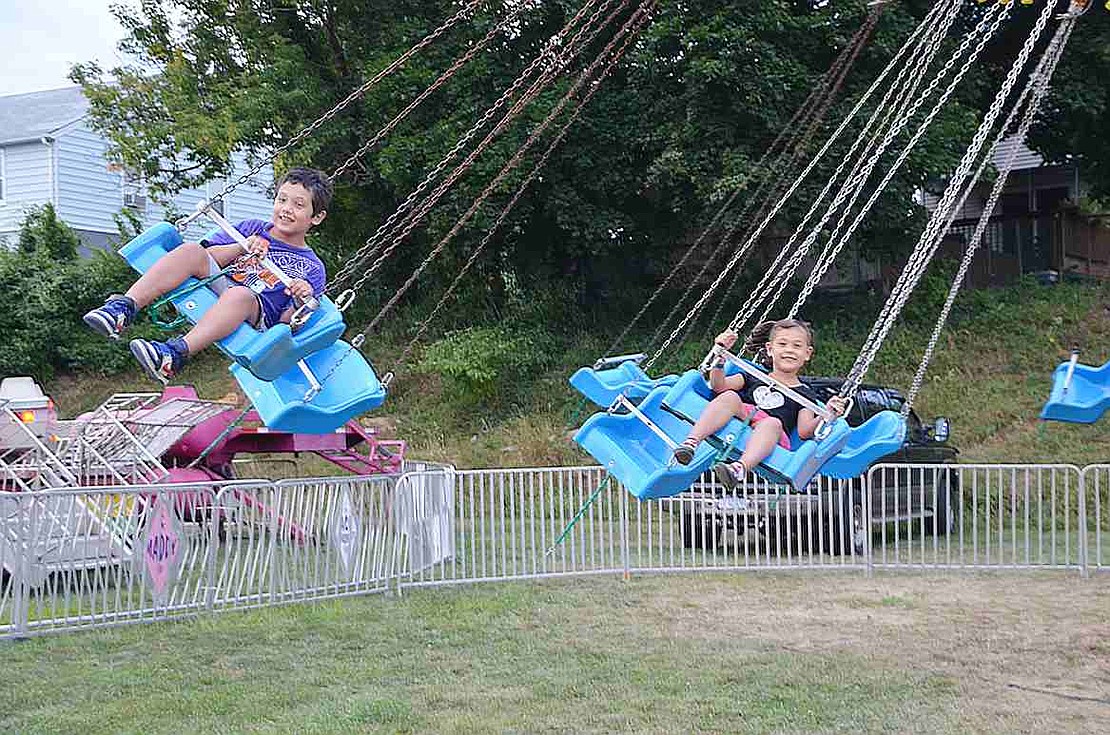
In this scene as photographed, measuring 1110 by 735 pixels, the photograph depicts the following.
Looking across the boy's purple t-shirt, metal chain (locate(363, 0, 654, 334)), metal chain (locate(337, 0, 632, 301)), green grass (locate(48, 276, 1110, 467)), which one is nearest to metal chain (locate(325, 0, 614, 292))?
metal chain (locate(337, 0, 632, 301))

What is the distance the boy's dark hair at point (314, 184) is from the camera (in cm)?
485

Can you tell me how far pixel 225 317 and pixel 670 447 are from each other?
9.36ft

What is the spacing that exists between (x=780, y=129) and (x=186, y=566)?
1223 cm

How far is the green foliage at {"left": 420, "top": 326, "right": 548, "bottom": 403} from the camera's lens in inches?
837

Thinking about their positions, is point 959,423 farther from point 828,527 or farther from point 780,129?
point 828,527

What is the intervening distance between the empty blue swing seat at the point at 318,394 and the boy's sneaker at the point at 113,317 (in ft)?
1.49

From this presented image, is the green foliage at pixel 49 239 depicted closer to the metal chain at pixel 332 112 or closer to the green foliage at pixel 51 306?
the green foliage at pixel 51 306

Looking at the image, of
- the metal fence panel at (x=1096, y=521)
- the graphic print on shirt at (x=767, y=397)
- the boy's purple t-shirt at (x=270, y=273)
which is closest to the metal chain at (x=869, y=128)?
the graphic print on shirt at (x=767, y=397)

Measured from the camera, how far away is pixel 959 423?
1888cm

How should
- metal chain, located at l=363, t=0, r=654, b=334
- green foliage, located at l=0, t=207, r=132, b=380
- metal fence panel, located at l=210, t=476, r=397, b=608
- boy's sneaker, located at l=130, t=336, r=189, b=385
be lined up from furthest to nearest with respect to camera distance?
green foliage, located at l=0, t=207, r=132, b=380 < metal fence panel, located at l=210, t=476, r=397, b=608 < metal chain, located at l=363, t=0, r=654, b=334 < boy's sneaker, located at l=130, t=336, r=189, b=385

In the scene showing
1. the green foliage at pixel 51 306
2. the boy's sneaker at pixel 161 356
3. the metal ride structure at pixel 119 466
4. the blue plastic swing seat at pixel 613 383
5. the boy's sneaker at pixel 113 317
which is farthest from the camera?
the green foliage at pixel 51 306

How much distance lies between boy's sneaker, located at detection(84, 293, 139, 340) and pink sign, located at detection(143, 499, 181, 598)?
6055 millimetres

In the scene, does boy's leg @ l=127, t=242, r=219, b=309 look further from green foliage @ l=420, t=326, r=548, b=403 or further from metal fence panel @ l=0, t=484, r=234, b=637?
green foliage @ l=420, t=326, r=548, b=403

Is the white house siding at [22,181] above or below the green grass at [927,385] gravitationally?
above
